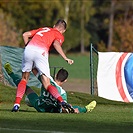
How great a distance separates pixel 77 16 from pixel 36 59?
74272mm

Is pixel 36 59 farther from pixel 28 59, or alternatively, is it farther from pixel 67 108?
pixel 67 108

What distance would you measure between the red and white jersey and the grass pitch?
124 cm

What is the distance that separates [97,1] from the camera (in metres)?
97.6

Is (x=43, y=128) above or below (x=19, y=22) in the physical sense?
below

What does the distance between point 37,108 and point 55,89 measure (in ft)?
1.79

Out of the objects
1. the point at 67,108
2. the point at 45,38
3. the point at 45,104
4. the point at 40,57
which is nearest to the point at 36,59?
the point at 40,57

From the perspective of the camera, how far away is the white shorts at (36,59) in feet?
45.8

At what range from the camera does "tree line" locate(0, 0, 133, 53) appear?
81688 millimetres

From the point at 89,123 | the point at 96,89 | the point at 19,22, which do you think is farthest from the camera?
the point at 19,22

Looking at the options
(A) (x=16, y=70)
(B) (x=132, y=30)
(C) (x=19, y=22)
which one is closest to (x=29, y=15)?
(C) (x=19, y=22)

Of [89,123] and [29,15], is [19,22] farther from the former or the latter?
[89,123]

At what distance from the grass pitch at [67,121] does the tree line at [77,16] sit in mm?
61864

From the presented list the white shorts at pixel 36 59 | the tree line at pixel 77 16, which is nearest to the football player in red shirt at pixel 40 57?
the white shorts at pixel 36 59

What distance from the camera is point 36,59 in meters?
14.0
